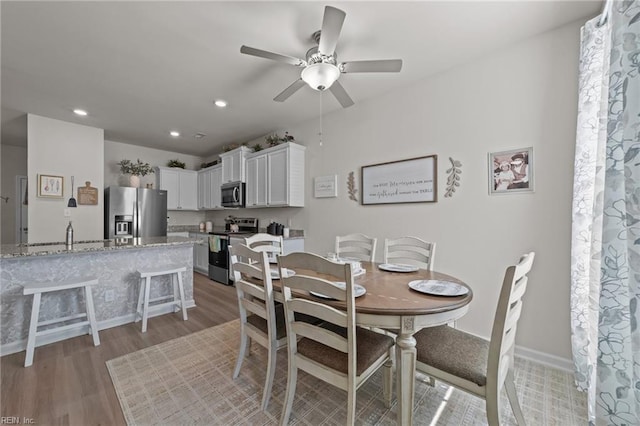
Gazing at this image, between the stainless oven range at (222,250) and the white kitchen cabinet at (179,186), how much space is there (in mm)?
1487

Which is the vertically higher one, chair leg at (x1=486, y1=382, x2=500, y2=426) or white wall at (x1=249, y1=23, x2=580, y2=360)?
white wall at (x1=249, y1=23, x2=580, y2=360)

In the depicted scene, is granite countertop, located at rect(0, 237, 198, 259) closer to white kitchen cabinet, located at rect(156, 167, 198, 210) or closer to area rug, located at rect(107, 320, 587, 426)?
area rug, located at rect(107, 320, 587, 426)

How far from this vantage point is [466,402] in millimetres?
1658

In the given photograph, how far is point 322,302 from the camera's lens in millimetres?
1323

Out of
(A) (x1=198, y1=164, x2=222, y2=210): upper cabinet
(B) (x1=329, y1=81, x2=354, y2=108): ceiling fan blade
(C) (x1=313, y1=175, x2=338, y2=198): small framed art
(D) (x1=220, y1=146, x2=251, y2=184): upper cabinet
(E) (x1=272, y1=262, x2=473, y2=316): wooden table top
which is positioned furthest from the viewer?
(A) (x1=198, y1=164, x2=222, y2=210): upper cabinet

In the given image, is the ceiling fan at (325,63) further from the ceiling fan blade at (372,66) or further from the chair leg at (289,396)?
the chair leg at (289,396)

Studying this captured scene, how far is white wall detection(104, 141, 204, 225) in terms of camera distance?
4992 millimetres

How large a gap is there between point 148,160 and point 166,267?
11.5 ft

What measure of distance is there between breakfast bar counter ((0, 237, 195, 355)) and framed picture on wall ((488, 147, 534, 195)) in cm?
338

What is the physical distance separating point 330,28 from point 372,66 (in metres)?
0.44

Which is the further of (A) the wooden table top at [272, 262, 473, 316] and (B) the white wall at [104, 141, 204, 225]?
(B) the white wall at [104, 141, 204, 225]

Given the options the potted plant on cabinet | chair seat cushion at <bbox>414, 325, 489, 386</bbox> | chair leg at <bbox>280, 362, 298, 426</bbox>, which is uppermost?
the potted plant on cabinet

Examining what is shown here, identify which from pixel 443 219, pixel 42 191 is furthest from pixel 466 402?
pixel 42 191

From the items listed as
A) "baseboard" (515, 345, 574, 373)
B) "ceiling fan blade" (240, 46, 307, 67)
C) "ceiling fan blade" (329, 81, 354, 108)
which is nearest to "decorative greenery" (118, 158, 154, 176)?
"ceiling fan blade" (240, 46, 307, 67)
